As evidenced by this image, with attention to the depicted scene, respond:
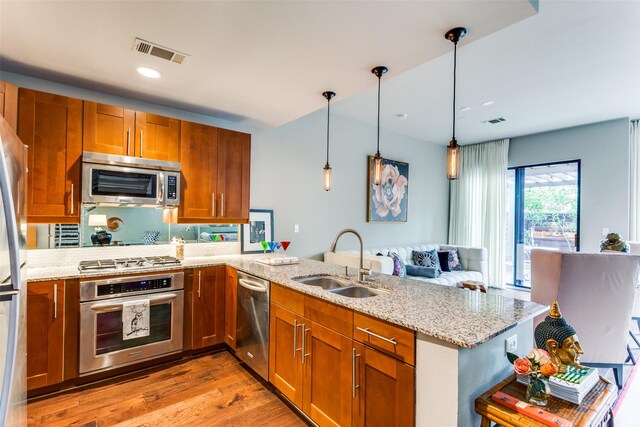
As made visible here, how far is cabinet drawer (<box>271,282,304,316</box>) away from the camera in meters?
2.04

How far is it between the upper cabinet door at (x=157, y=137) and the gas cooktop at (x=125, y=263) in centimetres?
96

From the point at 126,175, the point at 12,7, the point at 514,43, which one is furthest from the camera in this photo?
the point at 126,175

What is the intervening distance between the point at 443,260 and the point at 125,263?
468 centimetres

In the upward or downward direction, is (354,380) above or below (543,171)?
below

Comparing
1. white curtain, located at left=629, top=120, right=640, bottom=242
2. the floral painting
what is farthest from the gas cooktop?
white curtain, located at left=629, top=120, right=640, bottom=242

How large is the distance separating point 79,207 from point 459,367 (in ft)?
9.75

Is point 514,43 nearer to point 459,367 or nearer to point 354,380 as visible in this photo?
point 459,367

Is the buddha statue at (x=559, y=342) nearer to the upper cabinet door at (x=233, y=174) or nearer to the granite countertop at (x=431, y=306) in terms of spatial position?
the granite countertop at (x=431, y=306)

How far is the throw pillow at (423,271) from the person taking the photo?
4629mm

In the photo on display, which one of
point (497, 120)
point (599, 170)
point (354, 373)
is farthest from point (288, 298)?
point (599, 170)

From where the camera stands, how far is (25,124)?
2387 millimetres

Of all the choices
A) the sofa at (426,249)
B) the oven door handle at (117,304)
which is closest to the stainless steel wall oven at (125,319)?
the oven door handle at (117,304)

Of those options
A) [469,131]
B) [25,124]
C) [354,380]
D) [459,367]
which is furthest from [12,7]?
[469,131]

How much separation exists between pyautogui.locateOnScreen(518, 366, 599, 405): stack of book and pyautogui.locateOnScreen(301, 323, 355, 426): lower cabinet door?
82 cm
